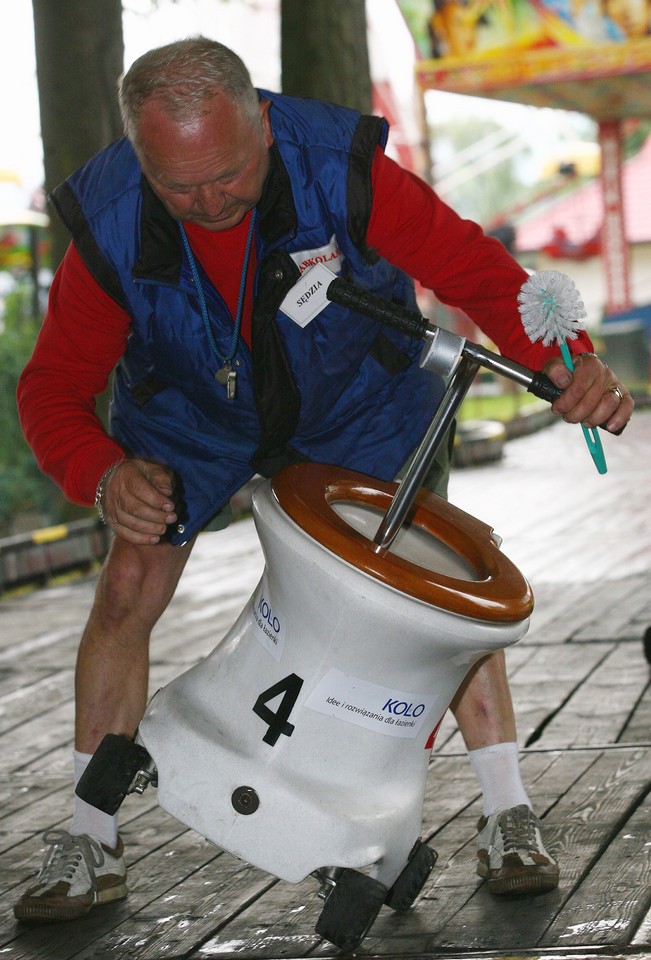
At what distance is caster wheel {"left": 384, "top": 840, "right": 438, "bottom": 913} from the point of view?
6.89ft

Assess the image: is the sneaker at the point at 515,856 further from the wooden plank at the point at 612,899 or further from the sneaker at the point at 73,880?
the sneaker at the point at 73,880

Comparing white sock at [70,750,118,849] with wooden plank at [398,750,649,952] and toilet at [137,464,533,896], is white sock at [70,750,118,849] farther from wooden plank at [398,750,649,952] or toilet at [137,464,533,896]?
wooden plank at [398,750,649,952]

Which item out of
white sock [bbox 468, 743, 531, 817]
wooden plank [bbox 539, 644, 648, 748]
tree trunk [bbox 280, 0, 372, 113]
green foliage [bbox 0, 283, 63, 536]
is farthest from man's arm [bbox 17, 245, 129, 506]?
green foliage [bbox 0, 283, 63, 536]

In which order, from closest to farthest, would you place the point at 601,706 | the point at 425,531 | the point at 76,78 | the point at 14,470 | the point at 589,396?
the point at 589,396 < the point at 425,531 < the point at 601,706 < the point at 76,78 < the point at 14,470

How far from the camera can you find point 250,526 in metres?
7.94

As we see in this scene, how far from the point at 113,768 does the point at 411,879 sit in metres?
0.48

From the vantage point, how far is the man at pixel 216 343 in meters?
2.12

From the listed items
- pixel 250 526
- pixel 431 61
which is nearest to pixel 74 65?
pixel 250 526

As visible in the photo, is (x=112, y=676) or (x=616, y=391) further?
(x=112, y=676)

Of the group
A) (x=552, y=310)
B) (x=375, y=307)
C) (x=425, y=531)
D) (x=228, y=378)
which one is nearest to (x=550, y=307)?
(x=552, y=310)

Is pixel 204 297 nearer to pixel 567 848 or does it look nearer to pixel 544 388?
pixel 544 388

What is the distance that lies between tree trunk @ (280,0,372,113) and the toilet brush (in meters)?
4.88

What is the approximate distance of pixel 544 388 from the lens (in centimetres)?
196

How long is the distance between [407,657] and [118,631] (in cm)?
69
